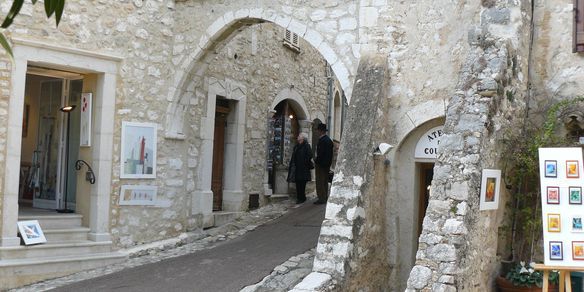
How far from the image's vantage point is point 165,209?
8.80 meters

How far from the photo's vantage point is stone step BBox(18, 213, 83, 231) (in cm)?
774

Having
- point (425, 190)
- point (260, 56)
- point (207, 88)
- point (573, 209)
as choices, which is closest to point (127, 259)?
point (207, 88)

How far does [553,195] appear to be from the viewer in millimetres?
4742

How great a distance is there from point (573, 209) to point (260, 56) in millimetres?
7503

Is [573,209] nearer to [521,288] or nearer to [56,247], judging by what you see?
[521,288]

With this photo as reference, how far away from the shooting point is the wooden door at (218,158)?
10.6m

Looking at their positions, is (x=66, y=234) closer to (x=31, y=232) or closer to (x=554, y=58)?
(x=31, y=232)

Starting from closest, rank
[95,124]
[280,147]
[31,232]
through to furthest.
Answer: [31,232], [95,124], [280,147]

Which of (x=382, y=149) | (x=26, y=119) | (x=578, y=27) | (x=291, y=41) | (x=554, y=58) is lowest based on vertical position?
(x=382, y=149)

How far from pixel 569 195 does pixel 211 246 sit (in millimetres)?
5301

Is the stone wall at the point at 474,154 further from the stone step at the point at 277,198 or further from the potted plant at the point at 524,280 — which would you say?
A: the stone step at the point at 277,198

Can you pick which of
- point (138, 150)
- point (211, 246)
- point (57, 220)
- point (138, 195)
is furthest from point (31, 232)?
point (211, 246)

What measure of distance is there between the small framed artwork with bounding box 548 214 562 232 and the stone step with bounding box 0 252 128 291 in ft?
18.1

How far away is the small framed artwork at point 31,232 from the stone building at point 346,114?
0.40 feet
